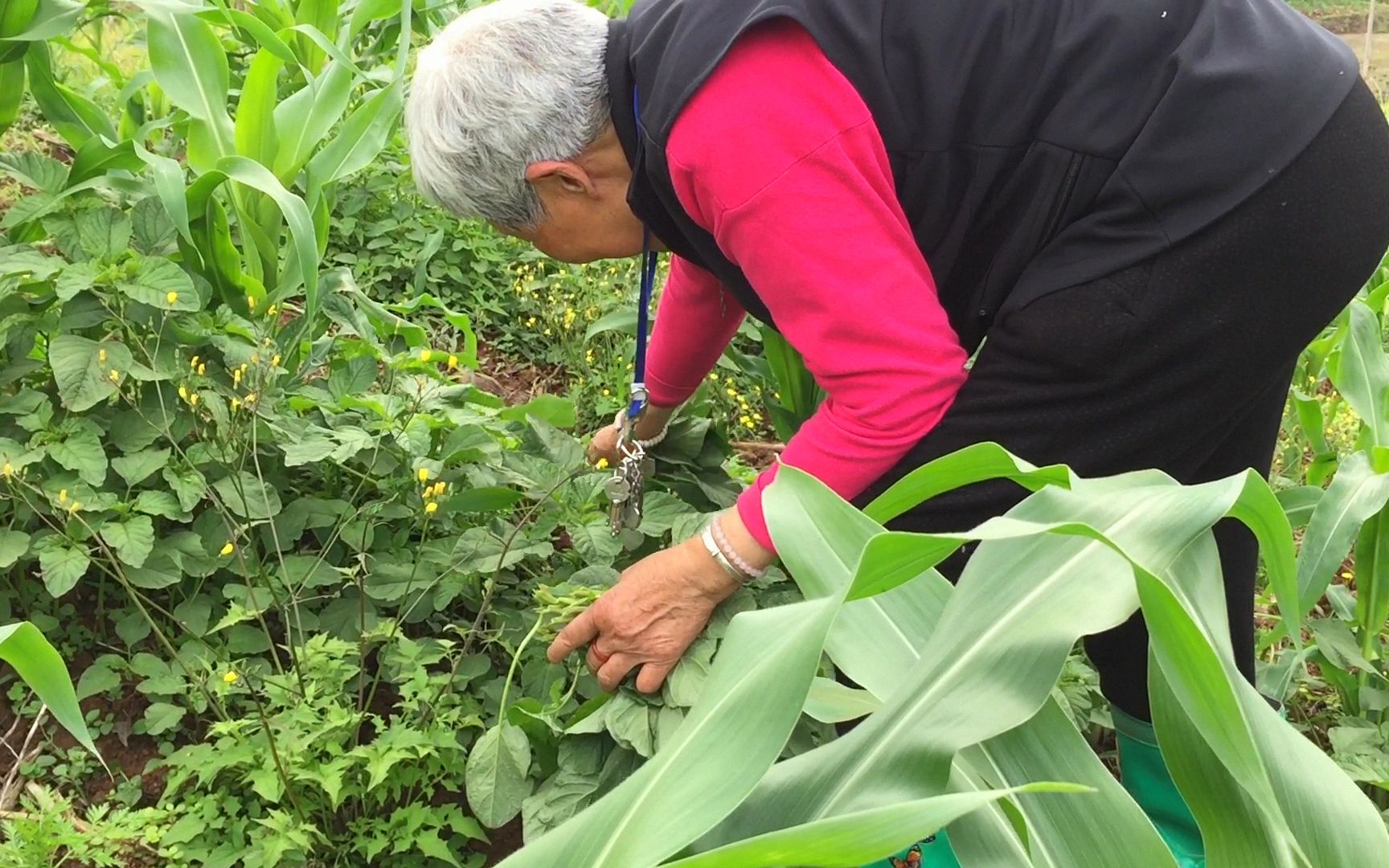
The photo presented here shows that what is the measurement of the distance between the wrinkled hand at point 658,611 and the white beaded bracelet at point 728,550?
0.02m

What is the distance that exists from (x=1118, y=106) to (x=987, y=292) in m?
0.26

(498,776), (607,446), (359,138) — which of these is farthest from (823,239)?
(359,138)

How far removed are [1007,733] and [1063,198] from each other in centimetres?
66

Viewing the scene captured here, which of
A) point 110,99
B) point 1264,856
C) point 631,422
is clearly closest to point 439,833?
point 631,422

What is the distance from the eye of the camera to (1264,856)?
719mm

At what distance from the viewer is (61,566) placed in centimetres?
142

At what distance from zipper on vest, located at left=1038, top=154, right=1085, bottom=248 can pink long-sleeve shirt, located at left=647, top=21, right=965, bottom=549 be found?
0.50 ft

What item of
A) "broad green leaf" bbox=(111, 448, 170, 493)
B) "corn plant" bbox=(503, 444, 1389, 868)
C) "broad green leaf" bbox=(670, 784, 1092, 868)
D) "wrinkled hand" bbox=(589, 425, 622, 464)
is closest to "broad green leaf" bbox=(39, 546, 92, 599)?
"broad green leaf" bbox=(111, 448, 170, 493)

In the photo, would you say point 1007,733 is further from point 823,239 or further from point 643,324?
point 643,324

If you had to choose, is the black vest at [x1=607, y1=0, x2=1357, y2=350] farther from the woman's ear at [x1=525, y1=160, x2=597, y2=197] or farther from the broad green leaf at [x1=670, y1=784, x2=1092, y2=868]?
the broad green leaf at [x1=670, y1=784, x2=1092, y2=868]

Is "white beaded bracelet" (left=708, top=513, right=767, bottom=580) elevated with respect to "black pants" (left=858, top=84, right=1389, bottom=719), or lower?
lower

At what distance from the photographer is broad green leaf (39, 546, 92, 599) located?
55.1 inches

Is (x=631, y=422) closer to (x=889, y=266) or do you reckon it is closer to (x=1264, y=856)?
(x=889, y=266)

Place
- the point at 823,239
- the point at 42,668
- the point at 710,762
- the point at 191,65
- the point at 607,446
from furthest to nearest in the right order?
1. the point at 607,446
2. the point at 191,65
3. the point at 823,239
4. the point at 42,668
5. the point at 710,762
